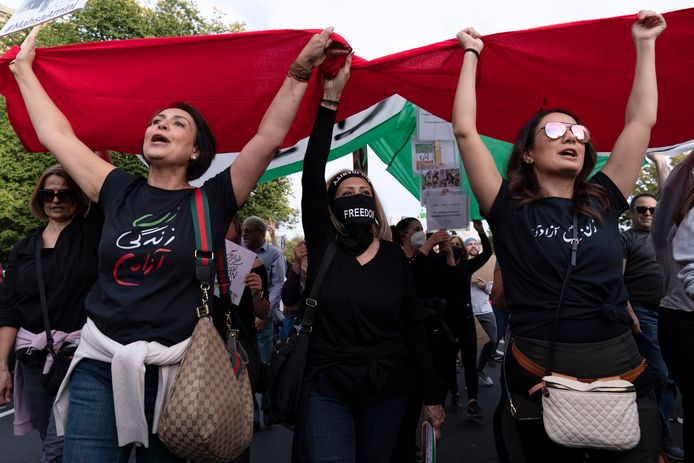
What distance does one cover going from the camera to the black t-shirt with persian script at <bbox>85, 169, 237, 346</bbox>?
188cm

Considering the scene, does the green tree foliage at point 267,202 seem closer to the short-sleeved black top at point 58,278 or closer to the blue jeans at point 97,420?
the short-sleeved black top at point 58,278

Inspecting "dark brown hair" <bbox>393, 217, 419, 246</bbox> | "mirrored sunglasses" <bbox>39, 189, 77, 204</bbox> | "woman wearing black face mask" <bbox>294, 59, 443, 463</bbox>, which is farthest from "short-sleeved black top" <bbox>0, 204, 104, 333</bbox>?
"dark brown hair" <bbox>393, 217, 419, 246</bbox>

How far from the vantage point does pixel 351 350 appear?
238 centimetres

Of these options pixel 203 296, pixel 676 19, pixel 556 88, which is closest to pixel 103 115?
pixel 203 296

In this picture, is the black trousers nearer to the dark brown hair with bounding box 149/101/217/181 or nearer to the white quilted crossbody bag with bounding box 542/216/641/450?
the white quilted crossbody bag with bounding box 542/216/641/450

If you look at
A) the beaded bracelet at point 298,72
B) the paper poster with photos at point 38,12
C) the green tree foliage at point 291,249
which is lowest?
the green tree foliage at point 291,249

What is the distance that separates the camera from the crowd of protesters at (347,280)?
6.24 ft

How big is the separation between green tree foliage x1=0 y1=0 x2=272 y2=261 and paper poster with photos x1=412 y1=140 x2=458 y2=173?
15.3 m

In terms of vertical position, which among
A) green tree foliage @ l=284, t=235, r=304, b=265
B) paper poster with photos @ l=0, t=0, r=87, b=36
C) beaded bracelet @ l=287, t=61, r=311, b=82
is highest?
paper poster with photos @ l=0, t=0, r=87, b=36

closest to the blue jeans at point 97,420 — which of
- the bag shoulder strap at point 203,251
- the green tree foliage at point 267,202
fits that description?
the bag shoulder strap at point 203,251

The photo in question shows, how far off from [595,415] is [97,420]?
1693 millimetres

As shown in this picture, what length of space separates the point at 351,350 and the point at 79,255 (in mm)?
1513

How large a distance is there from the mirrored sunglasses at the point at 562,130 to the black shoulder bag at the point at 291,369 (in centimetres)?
114

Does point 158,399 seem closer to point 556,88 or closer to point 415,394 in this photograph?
point 415,394
